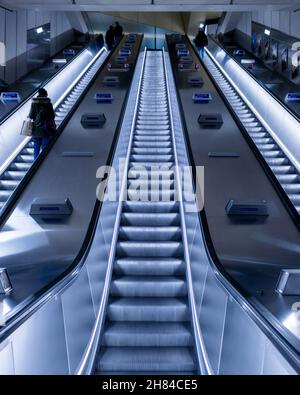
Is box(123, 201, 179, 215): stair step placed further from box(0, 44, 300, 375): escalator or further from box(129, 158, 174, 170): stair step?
box(129, 158, 174, 170): stair step

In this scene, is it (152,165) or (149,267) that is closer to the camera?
(149,267)

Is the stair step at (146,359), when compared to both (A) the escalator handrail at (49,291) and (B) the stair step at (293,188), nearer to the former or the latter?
(A) the escalator handrail at (49,291)

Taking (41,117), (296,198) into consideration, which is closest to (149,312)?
(296,198)

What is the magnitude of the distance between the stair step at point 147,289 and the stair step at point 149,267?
30cm

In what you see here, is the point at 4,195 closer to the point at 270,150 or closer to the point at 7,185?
the point at 7,185

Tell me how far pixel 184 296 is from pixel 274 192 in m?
1.97

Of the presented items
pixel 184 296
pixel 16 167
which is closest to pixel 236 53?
pixel 16 167

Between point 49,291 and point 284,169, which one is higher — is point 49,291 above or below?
above

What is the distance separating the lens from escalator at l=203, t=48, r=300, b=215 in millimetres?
8469

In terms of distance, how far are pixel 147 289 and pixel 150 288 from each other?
0.04m

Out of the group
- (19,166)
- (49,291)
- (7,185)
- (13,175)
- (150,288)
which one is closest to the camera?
(49,291)

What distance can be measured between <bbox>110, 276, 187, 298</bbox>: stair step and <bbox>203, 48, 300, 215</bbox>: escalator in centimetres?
208

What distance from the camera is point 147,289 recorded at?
20.2 feet
